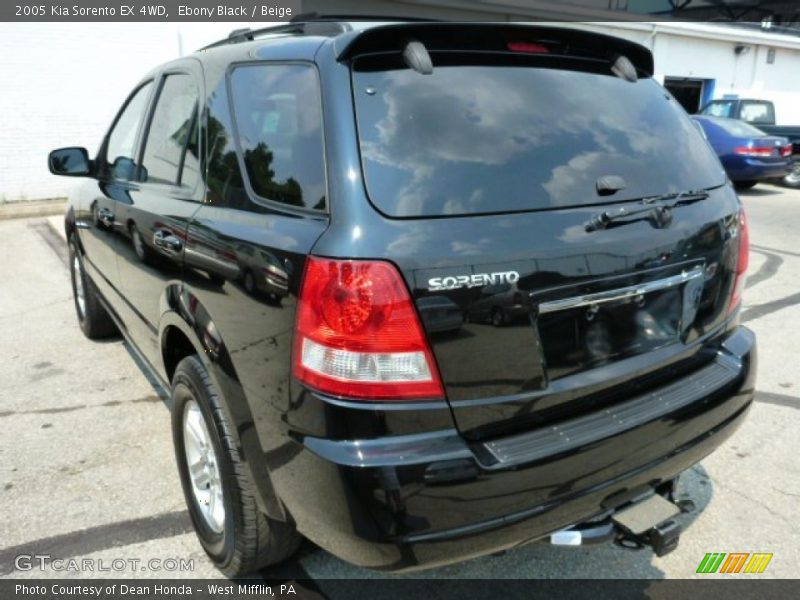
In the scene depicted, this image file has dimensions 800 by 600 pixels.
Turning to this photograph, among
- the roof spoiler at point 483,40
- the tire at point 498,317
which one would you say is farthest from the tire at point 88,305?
the tire at point 498,317

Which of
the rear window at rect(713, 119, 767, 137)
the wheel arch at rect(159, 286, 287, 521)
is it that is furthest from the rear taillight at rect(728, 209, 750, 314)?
the rear window at rect(713, 119, 767, 137)

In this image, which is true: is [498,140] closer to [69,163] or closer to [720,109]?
[69,163]

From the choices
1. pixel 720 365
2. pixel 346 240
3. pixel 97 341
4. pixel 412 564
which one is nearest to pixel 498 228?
pixel 346 240

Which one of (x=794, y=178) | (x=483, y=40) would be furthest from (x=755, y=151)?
(x=483, y=40)

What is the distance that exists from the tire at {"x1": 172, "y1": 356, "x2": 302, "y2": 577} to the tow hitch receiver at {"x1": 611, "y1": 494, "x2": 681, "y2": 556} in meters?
1.08

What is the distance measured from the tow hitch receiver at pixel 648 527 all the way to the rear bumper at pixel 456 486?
8cm

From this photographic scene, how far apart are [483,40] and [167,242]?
1444 mm

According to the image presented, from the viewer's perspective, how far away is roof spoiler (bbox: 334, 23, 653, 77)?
6.26ft

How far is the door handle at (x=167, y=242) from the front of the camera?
2496 millimetres

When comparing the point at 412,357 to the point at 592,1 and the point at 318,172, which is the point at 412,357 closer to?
the point at 318,172

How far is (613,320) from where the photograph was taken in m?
1.97

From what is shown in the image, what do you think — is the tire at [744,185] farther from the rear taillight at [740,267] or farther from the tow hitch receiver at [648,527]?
the tow hitch receiver at [648,527]

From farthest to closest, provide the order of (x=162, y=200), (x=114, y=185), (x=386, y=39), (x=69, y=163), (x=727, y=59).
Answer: (x=727, y=59) < (x=69, y=163) < (x=114, y=185) < (x=162, y=200) < (x=386, y=39)

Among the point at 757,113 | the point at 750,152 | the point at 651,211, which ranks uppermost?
the point at 651,211
